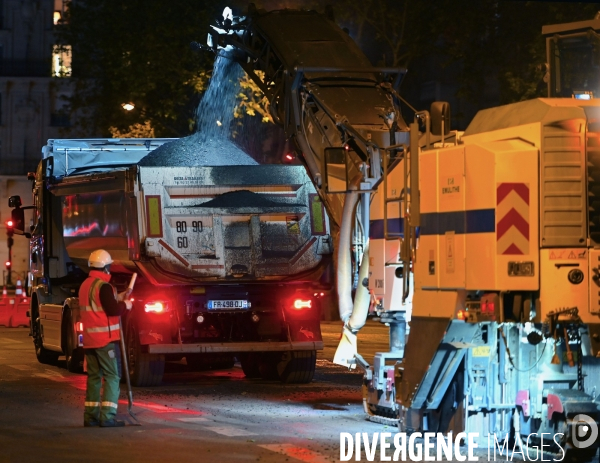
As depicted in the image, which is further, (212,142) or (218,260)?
(212,142)

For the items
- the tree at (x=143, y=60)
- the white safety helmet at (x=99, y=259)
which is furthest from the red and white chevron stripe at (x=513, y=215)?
the tree at (x=143, y=60)

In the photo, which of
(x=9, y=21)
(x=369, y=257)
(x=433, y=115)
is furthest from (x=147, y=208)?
(x=9, y=21)

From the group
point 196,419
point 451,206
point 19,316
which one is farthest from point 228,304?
point 19,316

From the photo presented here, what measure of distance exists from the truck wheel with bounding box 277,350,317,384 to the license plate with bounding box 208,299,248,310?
3.08ft

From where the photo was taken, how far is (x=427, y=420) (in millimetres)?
11250

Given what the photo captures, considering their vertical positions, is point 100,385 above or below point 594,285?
below

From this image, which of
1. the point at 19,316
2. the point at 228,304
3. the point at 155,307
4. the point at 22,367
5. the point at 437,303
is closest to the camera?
the point at 437,303

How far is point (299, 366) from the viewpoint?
1702 centimetres

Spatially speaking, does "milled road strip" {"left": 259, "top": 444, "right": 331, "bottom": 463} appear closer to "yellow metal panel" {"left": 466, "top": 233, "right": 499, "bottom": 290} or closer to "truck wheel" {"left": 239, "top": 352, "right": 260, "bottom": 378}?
"yellow metal panel" {"left": 466, "top": 233, "right": 499, "bottom": 290}

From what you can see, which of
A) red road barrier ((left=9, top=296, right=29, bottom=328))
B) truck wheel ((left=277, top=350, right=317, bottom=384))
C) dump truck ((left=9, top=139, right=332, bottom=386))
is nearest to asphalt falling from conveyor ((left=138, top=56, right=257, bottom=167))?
dump truck ((left=9, top=139, right=332, bottom=386))

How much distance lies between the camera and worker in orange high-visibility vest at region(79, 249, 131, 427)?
1271cm

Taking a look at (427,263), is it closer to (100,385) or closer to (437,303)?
(437,303)

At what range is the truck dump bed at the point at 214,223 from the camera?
1630 cm

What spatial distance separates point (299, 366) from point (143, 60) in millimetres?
22441
